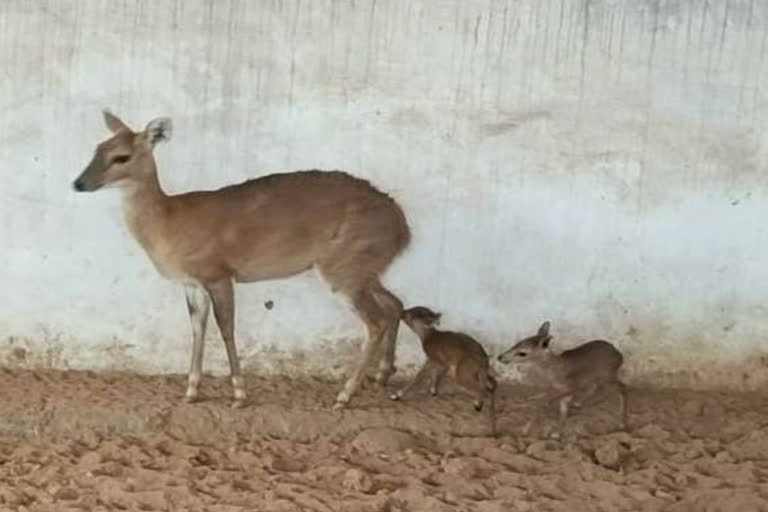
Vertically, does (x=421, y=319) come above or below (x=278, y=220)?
below

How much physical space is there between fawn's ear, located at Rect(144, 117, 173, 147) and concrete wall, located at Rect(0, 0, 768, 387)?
1.23ft

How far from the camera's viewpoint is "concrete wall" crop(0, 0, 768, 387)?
6.78m

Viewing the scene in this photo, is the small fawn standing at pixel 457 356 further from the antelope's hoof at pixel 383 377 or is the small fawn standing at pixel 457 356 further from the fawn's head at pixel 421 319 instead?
the antelope's hoof at pixel 383 377

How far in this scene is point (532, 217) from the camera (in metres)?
6.91

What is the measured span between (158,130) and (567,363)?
6.53ft

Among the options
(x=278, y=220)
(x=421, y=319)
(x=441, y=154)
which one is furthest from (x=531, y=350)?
(x=278, y=220)

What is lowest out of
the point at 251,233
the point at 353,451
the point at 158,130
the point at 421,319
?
the point at 353,451

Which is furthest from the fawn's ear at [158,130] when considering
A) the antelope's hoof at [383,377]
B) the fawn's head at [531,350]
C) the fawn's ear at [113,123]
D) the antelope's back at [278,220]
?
the fawn's head at [531,350]

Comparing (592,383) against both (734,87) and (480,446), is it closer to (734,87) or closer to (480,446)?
(480,446)

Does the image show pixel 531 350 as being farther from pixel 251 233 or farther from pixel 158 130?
pixel 158 130

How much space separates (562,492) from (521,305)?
1235 millimetres

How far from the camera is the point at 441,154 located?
6.88 m

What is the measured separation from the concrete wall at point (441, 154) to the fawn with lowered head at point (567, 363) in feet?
1.35

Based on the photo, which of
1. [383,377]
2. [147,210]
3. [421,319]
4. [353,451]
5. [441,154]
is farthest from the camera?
[383,377]
